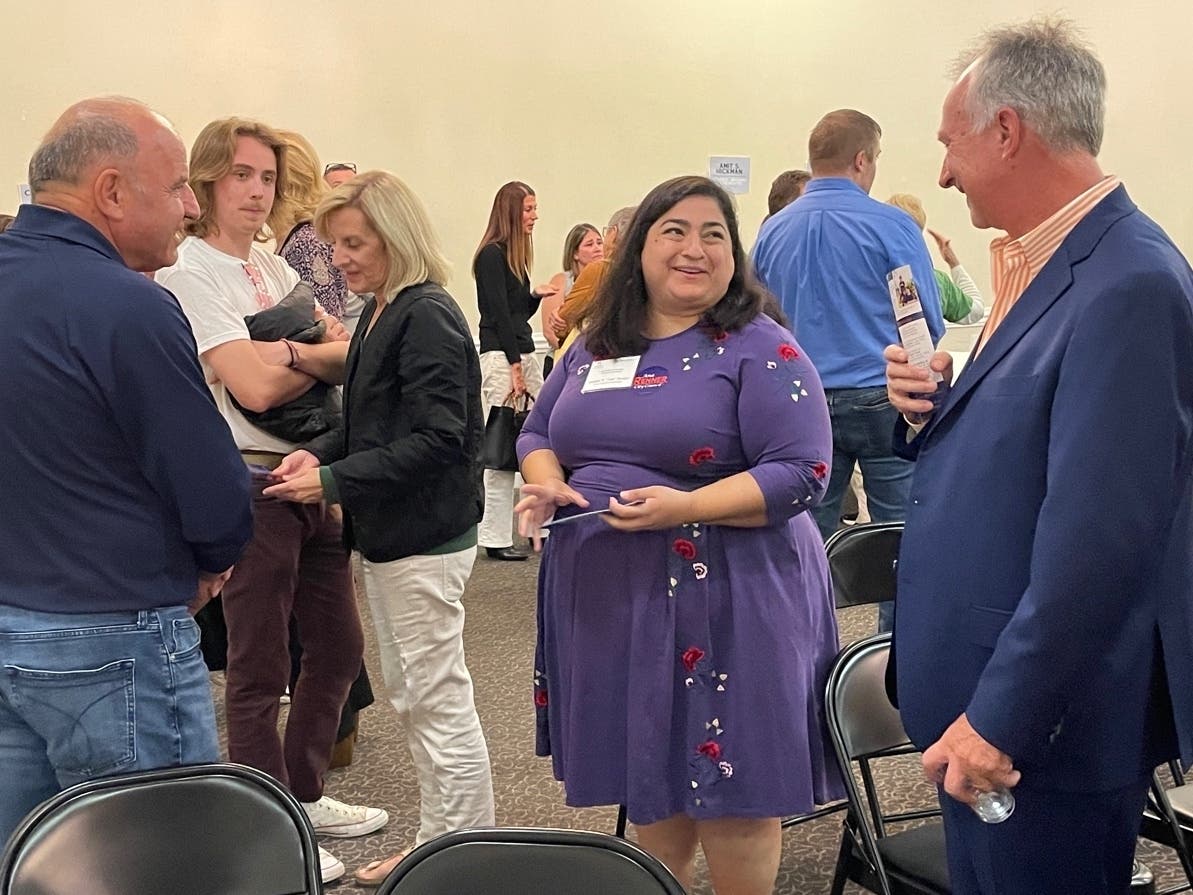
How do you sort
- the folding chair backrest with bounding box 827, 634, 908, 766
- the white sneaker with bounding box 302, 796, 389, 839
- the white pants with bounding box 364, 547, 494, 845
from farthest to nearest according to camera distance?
the white sneaker with bounding box 302, 796, 389, 839
the white pants with bounding box 364, 547, 494, 845
the folding chair backrest with bounding box 827, 634, 908, 766

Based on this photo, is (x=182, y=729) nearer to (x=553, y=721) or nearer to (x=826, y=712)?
(x=553, y=721)

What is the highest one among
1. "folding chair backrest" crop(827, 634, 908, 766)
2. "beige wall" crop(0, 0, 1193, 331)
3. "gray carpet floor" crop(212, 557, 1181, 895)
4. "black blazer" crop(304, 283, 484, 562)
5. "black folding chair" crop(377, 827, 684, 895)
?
"beige wall" crop(0, 0, 1193, 331)

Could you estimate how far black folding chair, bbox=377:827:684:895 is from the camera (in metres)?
1.28

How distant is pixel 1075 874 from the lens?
1295 mm

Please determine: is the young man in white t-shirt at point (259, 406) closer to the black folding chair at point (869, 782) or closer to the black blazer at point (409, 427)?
the black blazer at point (409, 427)

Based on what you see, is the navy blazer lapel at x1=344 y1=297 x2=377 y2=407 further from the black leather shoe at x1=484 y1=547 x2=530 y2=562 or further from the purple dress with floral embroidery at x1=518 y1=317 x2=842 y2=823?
the black leather shoe at x1=484 y1=547 x2=530 y2=562

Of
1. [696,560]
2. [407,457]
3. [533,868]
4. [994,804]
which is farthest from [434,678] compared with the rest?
[994,804]

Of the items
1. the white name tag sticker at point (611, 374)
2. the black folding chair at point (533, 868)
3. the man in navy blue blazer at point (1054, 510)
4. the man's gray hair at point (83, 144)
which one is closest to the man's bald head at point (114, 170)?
the man's gray hair at point (83, 144)

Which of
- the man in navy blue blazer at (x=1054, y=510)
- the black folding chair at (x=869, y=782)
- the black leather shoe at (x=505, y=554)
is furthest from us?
the black leather shoe at (x=505, y=554)

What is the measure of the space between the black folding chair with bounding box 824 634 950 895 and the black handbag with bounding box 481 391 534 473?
3179 millimetres

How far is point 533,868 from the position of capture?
1.29m

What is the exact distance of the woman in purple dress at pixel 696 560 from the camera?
1.87m

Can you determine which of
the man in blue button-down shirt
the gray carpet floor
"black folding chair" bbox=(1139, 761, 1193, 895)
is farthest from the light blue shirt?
"black folding chair" bbox=(1139, 761, 1193, 895)

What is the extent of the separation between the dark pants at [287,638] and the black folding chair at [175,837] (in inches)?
35.0
